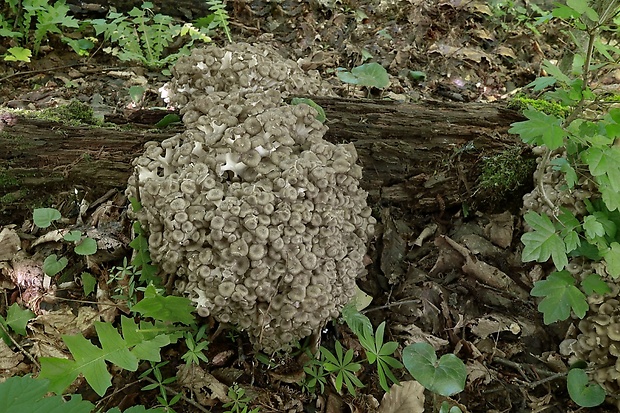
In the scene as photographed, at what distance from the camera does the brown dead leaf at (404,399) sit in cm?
314

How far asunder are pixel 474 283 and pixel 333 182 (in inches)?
59.6

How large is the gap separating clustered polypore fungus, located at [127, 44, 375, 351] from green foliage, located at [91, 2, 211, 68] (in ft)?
10.0

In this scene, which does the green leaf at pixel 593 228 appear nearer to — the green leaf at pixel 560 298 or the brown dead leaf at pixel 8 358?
the green leaf at pixel 560 298

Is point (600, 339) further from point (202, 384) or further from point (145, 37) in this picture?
point (145, 37)

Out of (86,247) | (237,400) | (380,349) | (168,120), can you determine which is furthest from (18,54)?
(380,349)

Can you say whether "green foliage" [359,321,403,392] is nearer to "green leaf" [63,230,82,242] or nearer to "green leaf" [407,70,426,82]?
"green leaf" [63,230,82,242]

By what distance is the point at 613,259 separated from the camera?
3.14m

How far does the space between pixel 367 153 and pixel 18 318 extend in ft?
9.89

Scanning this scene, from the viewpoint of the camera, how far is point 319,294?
320cm

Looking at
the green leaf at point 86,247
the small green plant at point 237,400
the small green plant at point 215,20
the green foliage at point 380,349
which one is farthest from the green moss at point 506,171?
the small green plant at point 215,20

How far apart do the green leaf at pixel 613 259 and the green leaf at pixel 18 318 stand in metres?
4.06

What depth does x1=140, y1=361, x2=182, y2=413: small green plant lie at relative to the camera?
3.01 m

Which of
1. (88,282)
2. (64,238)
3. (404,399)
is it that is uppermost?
(64,238)

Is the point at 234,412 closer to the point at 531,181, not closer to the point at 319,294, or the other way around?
the point at 319,294
